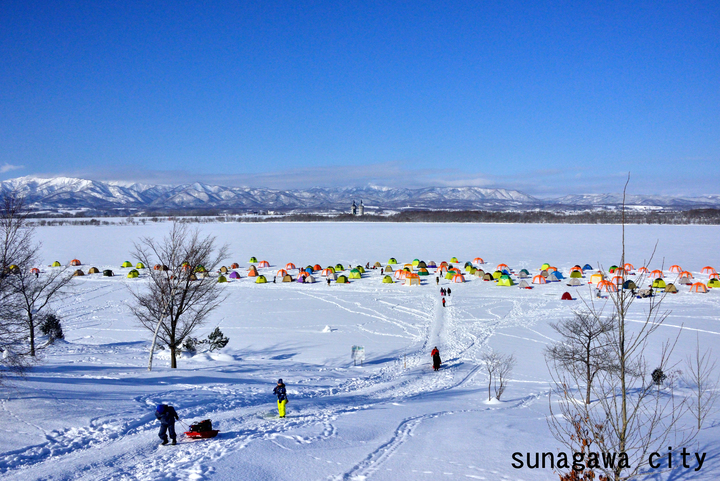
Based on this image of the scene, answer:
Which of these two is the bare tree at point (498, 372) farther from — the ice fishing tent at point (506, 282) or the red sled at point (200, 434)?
the ice fishing tent at point (506, 282)

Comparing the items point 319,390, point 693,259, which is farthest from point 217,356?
point 693,259

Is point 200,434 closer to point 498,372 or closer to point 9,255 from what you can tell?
point 9,255

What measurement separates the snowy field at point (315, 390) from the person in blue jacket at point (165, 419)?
178mm

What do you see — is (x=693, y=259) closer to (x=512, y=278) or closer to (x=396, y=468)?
(x=512, y=278)

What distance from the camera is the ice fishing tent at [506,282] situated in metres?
34.7

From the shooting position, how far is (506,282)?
114 ft

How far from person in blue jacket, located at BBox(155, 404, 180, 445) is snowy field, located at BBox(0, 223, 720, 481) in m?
0.18

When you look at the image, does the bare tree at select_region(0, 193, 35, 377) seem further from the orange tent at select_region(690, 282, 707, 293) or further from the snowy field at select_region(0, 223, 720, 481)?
the orange tent at select_region(690, 282, 707, 293)

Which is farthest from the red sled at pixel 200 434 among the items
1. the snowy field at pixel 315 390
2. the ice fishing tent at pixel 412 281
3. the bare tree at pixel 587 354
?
the ice fishing tent at pixel 412 281

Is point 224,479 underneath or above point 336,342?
above

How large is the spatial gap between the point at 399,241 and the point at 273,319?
149ft

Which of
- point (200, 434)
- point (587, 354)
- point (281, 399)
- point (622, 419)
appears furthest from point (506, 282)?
point (622, 419)

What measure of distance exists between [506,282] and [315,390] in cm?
2562

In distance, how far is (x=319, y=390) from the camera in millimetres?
12617
